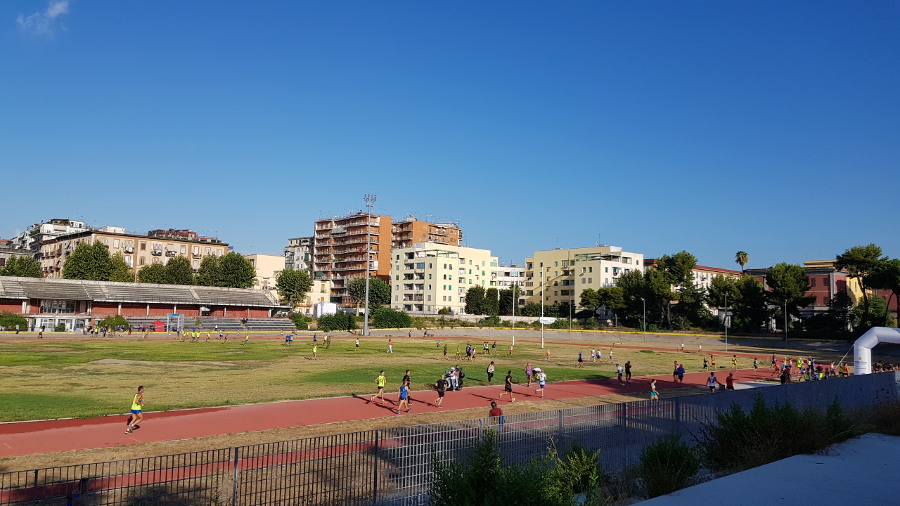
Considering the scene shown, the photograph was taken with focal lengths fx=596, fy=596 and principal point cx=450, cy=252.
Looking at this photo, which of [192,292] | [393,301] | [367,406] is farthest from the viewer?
[393,301]

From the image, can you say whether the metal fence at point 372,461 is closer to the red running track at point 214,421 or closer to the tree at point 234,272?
the red running track at point 214,421

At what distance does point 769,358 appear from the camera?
6231 cm

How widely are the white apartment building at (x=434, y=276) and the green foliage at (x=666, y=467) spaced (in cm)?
12093

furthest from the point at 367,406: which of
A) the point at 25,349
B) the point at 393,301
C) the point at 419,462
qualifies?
the point at 393,301

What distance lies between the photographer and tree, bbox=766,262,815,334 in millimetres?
84875

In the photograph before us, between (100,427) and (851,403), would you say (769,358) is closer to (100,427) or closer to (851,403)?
(851,403)

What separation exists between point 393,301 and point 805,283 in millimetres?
86244

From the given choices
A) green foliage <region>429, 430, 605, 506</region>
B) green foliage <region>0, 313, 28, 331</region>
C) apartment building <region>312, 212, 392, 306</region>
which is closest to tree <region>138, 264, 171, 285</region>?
green foliage <region>0, 313, 28, 331</region>

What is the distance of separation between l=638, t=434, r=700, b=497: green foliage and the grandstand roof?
102172 mm

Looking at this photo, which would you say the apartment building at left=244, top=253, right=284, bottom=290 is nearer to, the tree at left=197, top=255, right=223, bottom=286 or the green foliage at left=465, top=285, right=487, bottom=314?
the tree at left=197, top=255, right=223, bottom=286

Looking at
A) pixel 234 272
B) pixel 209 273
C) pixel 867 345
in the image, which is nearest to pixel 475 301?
pixel 234 272

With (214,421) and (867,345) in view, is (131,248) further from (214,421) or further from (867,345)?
(867,345)

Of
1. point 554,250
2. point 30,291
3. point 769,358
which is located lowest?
point 769,358

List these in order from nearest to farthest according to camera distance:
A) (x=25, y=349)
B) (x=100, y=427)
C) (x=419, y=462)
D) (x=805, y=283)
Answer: (x=419, y=462) < (x=100, y=427) < (x=25, y=349) < (x=805, y=283)
